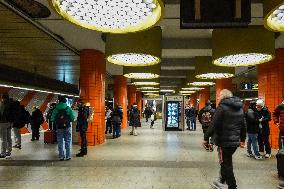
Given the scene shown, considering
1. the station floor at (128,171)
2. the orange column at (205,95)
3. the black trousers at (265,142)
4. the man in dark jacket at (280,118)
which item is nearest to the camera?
the station floor at (128,171)

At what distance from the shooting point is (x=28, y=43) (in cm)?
1103

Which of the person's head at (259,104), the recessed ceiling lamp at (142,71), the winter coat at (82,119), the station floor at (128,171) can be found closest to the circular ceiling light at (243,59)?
the person's head at (259,104)

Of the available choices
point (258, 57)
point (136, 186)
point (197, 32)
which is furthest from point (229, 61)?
point (136, 186)

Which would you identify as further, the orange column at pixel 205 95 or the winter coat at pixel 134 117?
the orange column at pixel 205 95

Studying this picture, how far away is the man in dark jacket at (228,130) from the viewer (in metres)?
4.94

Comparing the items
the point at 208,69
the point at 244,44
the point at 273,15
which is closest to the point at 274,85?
the point at 208,69

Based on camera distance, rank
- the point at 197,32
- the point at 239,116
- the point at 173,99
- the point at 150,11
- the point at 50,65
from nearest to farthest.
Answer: the point at 150,11 → the point at 239,116 → the point at 197,32 → the point at 50,65 → the point at 173,99

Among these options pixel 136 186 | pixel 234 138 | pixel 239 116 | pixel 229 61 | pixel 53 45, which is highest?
pixel 53 45

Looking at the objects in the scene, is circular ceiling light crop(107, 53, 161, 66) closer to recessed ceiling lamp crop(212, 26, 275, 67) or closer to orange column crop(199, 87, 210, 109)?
recessed ceiling lamp crop(212, 26, 275, 67)

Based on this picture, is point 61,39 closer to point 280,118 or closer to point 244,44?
point 244,44

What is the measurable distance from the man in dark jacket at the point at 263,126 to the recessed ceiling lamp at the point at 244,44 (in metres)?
1.20

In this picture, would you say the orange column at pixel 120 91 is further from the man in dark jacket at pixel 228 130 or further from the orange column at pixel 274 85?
the man in dark jacket at pixel 228 130

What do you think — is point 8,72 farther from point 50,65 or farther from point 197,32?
point 197,32

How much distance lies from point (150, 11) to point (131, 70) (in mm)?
7871
